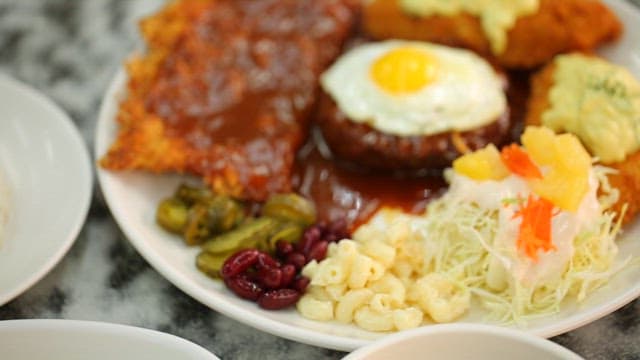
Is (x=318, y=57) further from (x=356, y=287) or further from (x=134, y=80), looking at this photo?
(x=356, y=287)

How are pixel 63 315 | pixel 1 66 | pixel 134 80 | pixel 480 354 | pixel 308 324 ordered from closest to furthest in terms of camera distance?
pixel 480 354 → pixel 308 324 → pixel 63 315 → pixel 134 80 → pixel 1 66

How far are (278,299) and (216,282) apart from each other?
34 centimetres

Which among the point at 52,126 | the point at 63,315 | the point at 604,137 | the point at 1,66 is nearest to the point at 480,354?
the point at 604,137

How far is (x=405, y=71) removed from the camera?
385cm

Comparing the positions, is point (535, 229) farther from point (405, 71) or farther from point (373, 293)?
point (405, 71)

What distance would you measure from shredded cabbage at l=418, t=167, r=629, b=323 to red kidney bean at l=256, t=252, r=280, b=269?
0.61 metres

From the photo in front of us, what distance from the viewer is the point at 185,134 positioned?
154 inches

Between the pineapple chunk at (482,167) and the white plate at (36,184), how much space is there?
1.58m

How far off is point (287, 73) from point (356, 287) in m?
1.43

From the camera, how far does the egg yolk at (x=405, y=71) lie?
383 centimetres

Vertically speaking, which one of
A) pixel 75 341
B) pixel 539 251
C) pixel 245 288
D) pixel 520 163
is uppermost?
pixel 520 163

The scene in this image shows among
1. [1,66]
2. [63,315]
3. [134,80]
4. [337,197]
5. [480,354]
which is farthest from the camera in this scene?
[1,66]

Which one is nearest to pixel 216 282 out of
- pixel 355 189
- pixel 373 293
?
pixel 373 293

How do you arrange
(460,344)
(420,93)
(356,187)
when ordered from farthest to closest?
(356,187) → (420,93) → (460,344)
